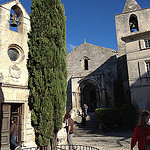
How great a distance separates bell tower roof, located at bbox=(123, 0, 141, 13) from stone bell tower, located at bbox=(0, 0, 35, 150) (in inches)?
590

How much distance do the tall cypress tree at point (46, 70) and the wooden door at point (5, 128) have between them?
281 cm

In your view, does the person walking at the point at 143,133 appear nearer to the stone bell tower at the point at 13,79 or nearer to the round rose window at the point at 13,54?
the stone bell tower at the point at 13,79

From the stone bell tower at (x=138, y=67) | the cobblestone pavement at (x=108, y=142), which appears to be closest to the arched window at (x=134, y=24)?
the stone bell tower at (x=138, y=67)

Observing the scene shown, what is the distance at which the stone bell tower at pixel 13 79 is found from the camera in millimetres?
7648

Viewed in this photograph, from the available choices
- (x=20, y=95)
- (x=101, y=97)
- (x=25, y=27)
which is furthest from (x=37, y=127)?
(x=101, y=97)

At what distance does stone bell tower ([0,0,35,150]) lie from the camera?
7648 mm

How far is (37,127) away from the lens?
17.9 feet

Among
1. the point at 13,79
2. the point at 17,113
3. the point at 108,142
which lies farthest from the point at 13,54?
the point at 108,142

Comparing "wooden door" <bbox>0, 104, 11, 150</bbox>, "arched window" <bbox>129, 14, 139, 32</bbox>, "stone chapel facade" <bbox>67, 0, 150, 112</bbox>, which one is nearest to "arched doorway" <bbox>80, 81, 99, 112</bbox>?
"stone chapel facade" <bbox>67, 0, 150, 112</bbox>

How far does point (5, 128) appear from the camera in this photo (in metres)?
7.61

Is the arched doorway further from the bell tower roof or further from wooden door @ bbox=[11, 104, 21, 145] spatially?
wooden door @ bbox=[11, 104, 21, 145]

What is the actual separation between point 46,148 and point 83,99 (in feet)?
47.0

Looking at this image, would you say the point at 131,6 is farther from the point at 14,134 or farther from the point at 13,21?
the point at 14,134

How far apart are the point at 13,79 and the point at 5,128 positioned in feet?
7.67
